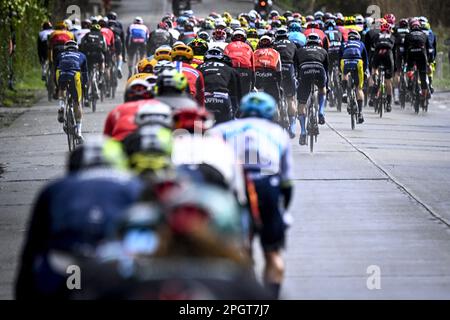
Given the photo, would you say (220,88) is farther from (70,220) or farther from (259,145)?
(70,220)

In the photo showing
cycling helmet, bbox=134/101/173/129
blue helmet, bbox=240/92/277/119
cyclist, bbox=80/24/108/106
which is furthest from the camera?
cyclist, bbox=80/24/108/106

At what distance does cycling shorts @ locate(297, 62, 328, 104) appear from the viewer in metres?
24.9

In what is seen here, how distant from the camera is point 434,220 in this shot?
17.1 metres

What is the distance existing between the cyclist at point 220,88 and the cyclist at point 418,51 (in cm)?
1132

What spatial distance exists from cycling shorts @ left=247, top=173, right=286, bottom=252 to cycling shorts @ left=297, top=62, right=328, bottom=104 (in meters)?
13.8

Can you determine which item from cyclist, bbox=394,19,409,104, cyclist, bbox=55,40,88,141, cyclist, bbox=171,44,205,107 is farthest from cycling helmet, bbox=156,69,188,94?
cyclist, bbox=394,19,409,104

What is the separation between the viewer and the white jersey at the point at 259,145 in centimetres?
1089

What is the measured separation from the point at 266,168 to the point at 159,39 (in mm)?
24200

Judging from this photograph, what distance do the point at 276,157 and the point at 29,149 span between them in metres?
14.8

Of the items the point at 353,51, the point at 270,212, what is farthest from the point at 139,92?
the point at 353,51

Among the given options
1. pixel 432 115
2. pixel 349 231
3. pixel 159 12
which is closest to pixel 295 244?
pixel 349 231

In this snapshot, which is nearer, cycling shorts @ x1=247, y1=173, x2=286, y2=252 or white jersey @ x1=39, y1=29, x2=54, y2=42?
cycling shorts @ x1=247, y1=173, x2=286, y2=252

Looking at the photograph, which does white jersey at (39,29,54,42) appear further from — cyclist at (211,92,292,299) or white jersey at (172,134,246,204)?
white jersey at (172,134,246,204)

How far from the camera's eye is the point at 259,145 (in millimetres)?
10914
